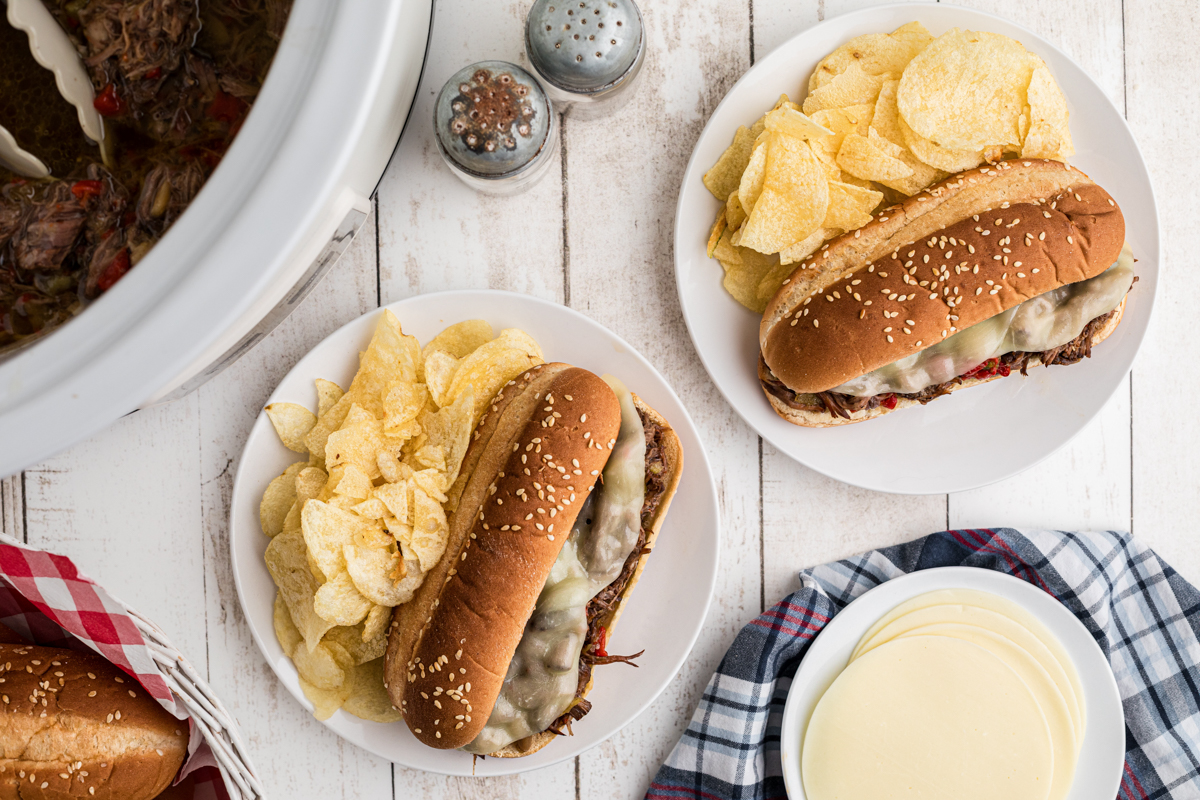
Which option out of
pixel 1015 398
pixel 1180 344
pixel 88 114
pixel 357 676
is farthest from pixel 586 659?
pixel 1180 344

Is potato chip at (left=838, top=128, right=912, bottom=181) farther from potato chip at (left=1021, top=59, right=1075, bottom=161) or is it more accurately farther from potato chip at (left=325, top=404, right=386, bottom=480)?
potato chip at (left=325, top=404, right=386, bottom=480)

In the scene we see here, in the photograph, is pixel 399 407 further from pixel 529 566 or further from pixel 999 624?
pixel 999 624

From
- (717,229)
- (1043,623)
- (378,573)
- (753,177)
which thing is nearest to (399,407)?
(378,573)

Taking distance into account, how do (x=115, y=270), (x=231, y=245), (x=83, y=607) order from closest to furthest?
(x=231, y=245) < (x=115, y=270) < (x=83, y=607)

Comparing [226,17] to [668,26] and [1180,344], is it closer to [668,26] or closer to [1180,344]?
[668,26]

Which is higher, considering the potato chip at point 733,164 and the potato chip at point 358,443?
the potato chip at point 733,164

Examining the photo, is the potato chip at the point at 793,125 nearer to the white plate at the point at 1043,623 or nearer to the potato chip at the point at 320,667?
the white plate at the point at 1043,623

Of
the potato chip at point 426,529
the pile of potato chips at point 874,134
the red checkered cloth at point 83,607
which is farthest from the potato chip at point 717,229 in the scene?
the red checkered cloth at point 83,607
